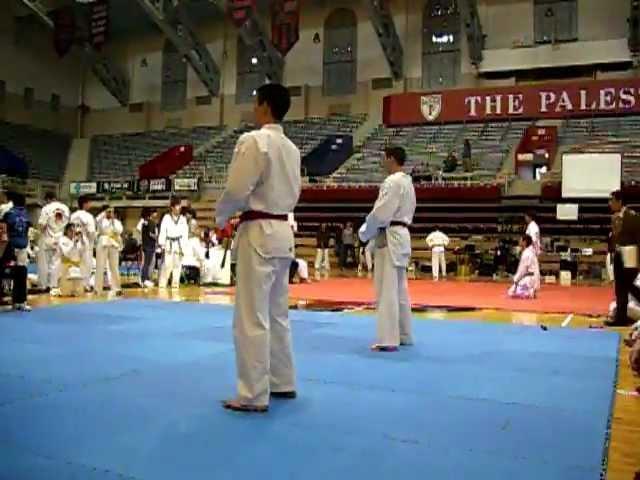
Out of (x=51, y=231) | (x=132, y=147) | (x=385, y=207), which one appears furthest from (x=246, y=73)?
(x=385, y=207)

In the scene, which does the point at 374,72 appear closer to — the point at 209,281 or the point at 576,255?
the point at 576,255

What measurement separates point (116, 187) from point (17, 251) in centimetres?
1748

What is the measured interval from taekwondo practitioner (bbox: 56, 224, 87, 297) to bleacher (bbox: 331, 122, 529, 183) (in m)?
11.5

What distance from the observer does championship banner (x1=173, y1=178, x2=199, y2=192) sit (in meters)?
23.6

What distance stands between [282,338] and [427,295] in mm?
8290

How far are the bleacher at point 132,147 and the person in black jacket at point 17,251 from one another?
18694mm

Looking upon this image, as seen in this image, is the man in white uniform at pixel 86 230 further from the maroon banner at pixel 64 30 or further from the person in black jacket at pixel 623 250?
the maroon banner at pixel 64 30

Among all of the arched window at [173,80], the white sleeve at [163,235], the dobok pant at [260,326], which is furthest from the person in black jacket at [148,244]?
the arched window at [173,80]

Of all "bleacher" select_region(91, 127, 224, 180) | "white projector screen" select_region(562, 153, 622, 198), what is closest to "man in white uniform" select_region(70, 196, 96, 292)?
"white projector screen" select_region(562, 153, 622, 198)

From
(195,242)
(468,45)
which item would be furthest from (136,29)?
(195,242)

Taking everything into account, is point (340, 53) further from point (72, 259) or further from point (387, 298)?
point (387, 298)

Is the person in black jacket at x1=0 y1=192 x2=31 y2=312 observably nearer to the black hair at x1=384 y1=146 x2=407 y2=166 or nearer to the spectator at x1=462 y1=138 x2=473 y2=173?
the black hair at x1=384 y1=146 x2=407 y2=166

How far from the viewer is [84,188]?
86.3ft

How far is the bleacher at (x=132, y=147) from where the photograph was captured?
2739 cm
